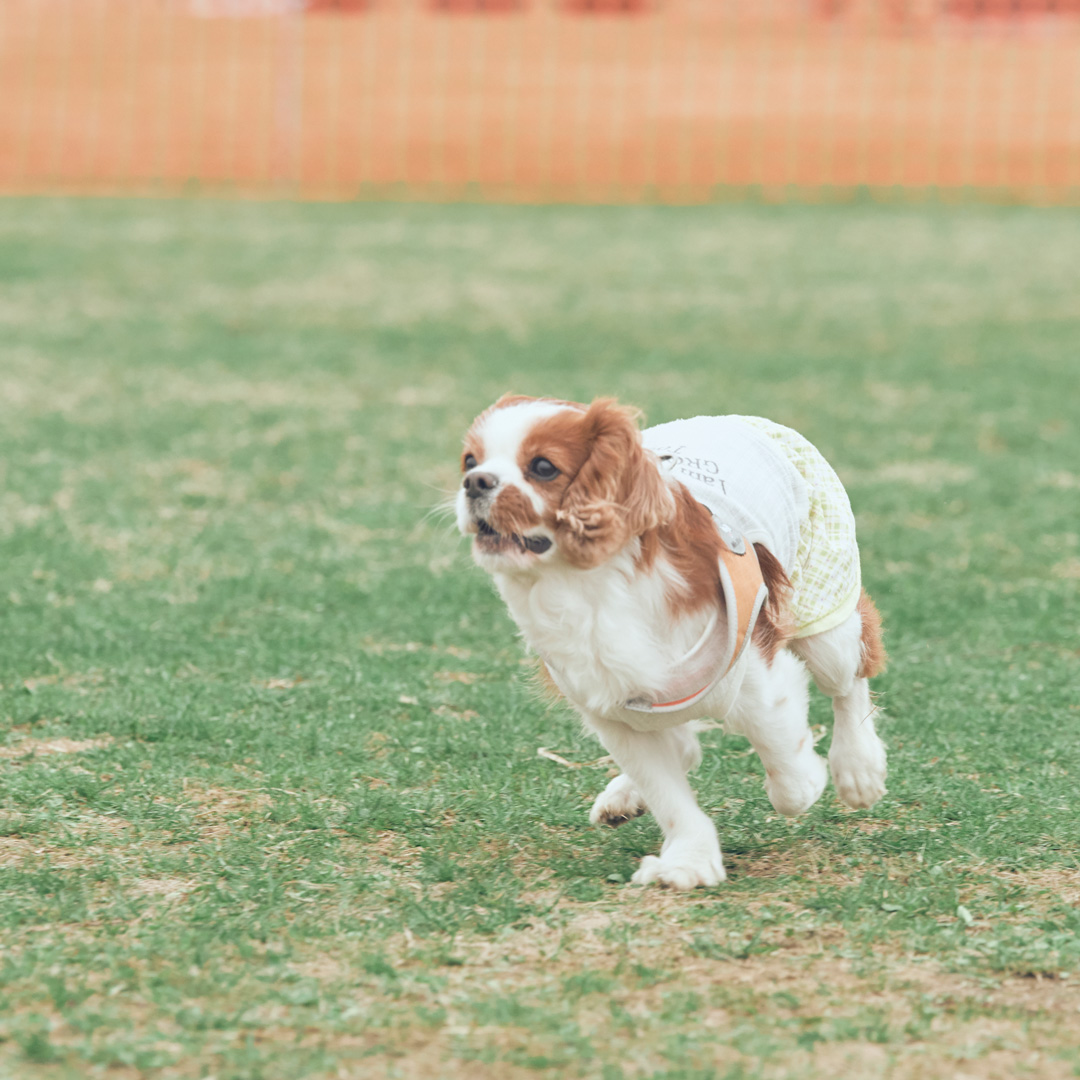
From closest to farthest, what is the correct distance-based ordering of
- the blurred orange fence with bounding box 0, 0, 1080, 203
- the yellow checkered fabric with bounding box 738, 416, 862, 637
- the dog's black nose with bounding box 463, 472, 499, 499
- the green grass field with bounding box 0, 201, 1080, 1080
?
the green grass field with bounding box 0, 201, 1080, 1080 → the dog's black nose with bounding box 463, 472, 499, 499 → the yellow checkered fabric with bounding box 738, 416, 862, 637 → the blurred orange fence with bounding box 0, 0, 1080, 203

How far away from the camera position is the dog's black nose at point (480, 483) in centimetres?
309

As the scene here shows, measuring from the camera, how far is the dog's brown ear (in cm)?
310

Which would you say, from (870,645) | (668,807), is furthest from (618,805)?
(870,645)

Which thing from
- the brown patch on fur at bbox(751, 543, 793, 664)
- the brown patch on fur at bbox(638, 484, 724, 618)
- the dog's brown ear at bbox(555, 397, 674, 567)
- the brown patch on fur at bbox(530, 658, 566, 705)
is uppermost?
the dog's brown ear at bbox(555, 397, 674, 567)

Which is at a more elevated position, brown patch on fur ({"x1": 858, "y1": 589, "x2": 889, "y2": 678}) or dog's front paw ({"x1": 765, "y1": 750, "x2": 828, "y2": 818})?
brown patch on fur ({"x1": 858, "y1": 589, "x2": 889, "y2": 678})

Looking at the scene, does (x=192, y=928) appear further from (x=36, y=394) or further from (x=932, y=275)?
(x=932, y=275)

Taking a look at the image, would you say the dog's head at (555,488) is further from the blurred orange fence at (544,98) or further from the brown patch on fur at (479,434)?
the blurred orange fence at (544,98)

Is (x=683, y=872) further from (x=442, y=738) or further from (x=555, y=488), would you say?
(x=442, y=738)

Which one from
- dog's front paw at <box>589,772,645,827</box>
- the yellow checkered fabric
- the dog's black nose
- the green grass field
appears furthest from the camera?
dog's front paw at <box>589,772,645,827</box>

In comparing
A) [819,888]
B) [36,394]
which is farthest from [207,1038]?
[36,394]

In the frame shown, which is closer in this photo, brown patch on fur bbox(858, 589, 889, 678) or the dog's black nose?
the dog's black nose

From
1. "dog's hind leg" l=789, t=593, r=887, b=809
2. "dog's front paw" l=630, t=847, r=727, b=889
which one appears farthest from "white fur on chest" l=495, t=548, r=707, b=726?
"dog's hind leg" l=789, t=593, r=887, b=809

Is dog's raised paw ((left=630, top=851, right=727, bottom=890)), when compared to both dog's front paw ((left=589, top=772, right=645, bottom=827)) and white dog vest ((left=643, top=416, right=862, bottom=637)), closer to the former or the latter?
dog's front paw ((left=589, top=772, right=645, bottom=827))

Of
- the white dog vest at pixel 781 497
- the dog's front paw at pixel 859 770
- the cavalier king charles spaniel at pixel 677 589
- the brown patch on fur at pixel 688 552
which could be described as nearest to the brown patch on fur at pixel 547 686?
the cavalier king charles spaniel at pixel 677 589
